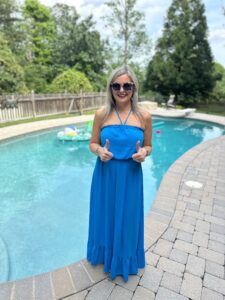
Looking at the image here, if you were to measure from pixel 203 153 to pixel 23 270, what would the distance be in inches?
190

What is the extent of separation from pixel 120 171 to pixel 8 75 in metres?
12.6

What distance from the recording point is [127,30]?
19734 millimetres

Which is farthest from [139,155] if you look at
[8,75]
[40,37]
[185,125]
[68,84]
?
[40,37]

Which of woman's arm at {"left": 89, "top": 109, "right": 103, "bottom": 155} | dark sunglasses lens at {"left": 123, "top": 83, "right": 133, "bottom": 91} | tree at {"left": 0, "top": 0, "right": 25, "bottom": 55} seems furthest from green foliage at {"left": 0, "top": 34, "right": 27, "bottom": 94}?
dark sunglasses lens at {"left": 123, "top": 83, "right": 133, "bottom": 91}

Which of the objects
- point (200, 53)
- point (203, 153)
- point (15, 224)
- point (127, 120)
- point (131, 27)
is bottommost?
point (15, 224)

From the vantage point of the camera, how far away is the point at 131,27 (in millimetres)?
19719

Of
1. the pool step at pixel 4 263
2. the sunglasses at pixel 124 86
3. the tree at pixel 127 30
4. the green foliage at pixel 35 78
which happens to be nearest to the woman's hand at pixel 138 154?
the sunglasses at pixel 124 86

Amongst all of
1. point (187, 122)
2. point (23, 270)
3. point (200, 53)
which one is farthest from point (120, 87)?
point (200, 53)

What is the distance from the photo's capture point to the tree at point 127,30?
62.6ft

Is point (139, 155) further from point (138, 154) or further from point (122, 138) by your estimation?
point (122, 138)

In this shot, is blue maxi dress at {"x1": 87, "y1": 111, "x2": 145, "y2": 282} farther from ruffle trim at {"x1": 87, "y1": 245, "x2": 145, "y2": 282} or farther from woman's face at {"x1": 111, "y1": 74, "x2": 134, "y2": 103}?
woman's face at {"x1": 111, "y1": 74, "x2": 134, "y2": 103}

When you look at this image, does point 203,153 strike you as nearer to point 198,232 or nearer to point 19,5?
point 198,232

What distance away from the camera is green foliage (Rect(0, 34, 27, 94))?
11742 millimetres

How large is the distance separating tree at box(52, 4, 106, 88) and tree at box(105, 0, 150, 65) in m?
2.14
